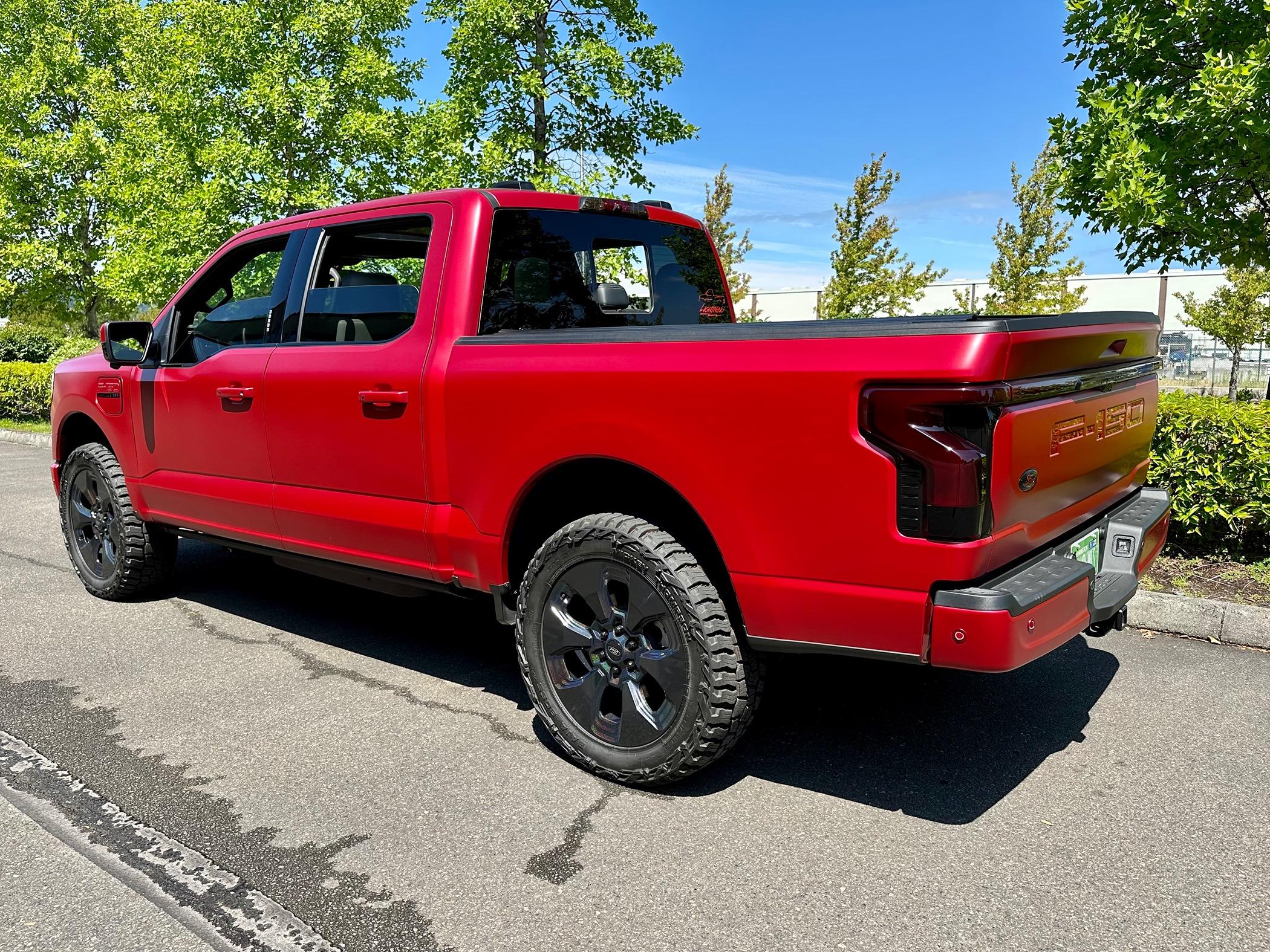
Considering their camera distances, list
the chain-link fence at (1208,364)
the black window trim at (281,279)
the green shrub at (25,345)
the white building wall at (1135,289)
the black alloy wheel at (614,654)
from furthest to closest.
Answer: the white building wall at (1135,289) → the green shrub at (25,345) → the chain-link fence at (1208,364) → the black window trim at (281,279) → the black alloy wheel at (614,654)

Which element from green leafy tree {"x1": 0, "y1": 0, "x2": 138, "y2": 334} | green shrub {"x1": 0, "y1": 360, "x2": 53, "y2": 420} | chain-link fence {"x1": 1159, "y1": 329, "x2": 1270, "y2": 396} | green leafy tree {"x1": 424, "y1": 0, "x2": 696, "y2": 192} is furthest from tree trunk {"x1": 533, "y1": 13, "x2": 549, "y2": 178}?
chain-link fence {"x1": 1159, "y1": 329, "x2": 1270, "y2": 396}

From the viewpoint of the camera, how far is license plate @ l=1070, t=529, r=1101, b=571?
3033 millimetres

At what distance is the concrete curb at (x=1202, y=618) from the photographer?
4578mm

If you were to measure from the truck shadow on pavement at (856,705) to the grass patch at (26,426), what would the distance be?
1179 centimetres

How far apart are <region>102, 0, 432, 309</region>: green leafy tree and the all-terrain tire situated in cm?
805

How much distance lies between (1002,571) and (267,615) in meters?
3.99

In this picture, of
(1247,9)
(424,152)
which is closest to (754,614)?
(1247,9)

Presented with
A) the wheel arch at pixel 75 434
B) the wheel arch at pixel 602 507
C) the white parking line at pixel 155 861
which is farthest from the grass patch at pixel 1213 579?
the wheel arch at pixel 75 434

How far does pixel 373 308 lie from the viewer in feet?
12.9

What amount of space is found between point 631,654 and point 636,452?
0.68m

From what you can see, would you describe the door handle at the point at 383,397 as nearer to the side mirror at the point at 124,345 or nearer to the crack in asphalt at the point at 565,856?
the crack in asphalt at the point at 565,856

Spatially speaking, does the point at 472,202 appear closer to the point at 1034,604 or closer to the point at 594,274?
the point at 594,274

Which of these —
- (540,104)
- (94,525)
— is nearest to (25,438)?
(540,104)

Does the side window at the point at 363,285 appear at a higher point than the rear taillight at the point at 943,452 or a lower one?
higher
